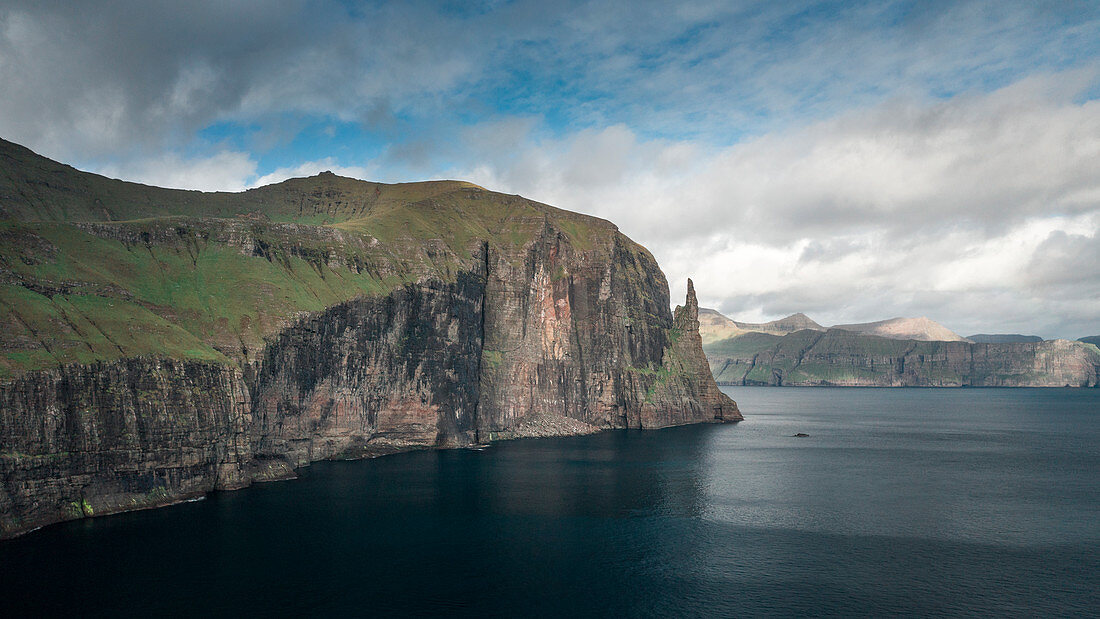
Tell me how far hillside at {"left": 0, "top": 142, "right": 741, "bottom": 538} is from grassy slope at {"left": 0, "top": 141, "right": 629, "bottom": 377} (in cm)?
39

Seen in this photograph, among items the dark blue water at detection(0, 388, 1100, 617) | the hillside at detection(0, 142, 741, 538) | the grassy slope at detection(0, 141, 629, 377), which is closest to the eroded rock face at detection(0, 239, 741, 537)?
the hillside at detection(0, 142, 741, 538)

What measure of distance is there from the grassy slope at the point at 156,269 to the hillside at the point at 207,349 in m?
0.39

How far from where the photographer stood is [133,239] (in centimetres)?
13575

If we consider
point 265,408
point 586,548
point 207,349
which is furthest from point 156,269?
point 586,548

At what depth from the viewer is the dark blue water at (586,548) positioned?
65.3 metres

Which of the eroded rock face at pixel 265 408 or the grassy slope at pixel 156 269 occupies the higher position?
the grassy slope at pixel 156 269

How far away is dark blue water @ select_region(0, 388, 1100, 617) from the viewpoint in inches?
2571

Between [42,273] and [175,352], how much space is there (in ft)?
76.7

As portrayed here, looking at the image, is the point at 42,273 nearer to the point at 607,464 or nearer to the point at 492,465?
the point at 492,465

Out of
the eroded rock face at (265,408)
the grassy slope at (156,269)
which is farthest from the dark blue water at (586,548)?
the grassy slope at (156,269)

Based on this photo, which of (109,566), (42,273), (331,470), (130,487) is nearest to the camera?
(109,566)

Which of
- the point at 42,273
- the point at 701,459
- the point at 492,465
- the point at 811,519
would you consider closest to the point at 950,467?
the point at 701,459

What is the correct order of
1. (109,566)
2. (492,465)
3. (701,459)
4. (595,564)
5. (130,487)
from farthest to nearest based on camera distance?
(701,459) < (492,465) < (130,487) < (595,564) < (109,566)

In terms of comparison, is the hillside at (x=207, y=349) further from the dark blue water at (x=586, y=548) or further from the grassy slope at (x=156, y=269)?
the dark blue water at (x=586, y=548)
